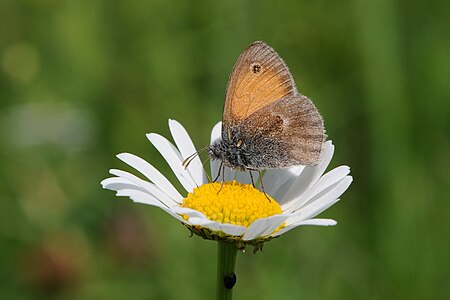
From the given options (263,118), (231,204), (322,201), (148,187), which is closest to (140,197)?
(148,187)

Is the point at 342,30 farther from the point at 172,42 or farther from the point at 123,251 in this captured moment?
the point at 123,251

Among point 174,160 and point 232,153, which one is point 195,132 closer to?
point 174,160

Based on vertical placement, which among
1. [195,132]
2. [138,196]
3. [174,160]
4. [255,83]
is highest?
[255,83]

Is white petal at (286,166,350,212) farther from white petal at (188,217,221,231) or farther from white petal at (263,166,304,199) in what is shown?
white petal at (188,217,221,231)

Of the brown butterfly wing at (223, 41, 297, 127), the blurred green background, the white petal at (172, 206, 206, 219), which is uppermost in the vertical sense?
the brown butterfly wing at (223, 41, 297, 127)

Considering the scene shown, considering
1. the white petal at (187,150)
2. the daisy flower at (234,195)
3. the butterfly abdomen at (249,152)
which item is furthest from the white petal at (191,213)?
A: the white petal at (187,150)

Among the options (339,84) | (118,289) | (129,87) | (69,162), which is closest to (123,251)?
(118,289)

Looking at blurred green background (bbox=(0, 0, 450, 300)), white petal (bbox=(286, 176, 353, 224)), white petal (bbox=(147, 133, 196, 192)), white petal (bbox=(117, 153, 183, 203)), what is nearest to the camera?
white petal (bbox=(286, 176, 353, 224))

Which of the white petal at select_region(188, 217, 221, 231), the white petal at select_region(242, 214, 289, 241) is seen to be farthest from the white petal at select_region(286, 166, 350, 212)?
the white petal at select_region(188, 217, 221, 231)
